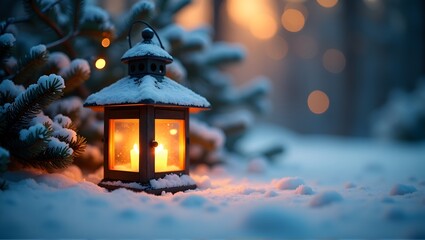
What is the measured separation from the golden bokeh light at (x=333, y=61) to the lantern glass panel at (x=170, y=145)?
31.7ft

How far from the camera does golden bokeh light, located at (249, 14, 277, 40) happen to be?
11164mm

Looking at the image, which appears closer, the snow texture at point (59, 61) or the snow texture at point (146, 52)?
the snow texture at point (146, 52)

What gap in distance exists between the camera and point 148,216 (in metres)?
1.72

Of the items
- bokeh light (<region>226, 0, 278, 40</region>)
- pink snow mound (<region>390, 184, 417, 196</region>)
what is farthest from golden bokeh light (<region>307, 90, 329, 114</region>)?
pink snow mound (<region>390, 184, 417, 196</region>)

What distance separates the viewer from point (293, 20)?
37.1 ft

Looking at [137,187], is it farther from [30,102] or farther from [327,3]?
[327,3]

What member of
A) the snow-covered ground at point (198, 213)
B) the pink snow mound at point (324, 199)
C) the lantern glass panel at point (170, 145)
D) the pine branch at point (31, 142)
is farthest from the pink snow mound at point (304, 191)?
the pine branch at point (31, 142)

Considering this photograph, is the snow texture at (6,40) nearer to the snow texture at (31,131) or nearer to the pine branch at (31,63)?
the pine branch at (31,63)

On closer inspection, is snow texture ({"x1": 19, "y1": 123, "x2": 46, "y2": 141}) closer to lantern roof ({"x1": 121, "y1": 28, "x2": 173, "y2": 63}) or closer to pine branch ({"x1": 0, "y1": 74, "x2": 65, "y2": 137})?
pine branch ({"x1": 0, "y1": 74, "x2": 65, "y2": 137})

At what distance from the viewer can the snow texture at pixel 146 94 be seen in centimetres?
223

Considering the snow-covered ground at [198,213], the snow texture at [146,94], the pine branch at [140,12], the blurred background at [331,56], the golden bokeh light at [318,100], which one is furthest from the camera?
the golden bokeh light at [318,100]

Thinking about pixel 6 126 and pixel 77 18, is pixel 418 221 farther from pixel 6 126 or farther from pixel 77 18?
pixel 77 18

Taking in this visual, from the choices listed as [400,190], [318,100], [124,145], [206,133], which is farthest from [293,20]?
[124,145]

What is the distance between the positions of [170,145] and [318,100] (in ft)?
31.8
